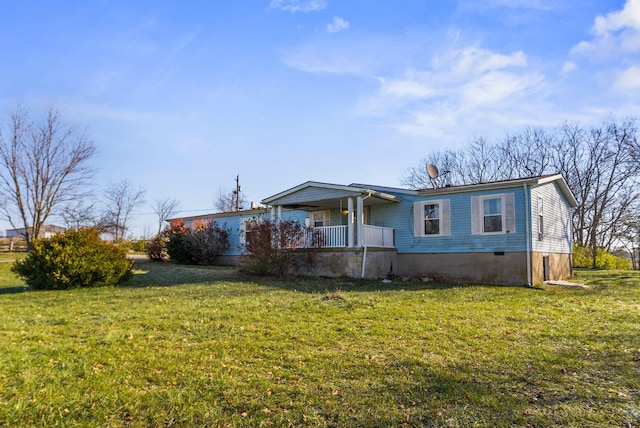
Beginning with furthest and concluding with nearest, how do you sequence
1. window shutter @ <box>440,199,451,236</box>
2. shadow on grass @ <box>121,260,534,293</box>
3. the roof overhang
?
window shutter @ <box>440,199,451,236</box>, the roof overhang, shadow on grass @ <box>121,260,534,293</box>

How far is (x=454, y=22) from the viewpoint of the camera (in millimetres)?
9438

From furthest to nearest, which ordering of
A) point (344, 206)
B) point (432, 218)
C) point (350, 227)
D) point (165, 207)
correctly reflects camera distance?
point (165, 207)
point (344, 206)
point (432, 218)
point (350, 227)

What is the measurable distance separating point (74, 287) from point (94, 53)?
6.35 m

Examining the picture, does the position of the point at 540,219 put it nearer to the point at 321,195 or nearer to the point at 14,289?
the point at 321,195

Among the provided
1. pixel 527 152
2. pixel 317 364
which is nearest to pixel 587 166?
pixel 527 152

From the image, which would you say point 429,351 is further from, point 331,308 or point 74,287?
point 74,287

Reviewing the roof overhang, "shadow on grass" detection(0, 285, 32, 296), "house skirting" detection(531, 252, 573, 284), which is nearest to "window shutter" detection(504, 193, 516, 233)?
the roof overhang

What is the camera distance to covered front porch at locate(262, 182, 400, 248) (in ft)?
46.1

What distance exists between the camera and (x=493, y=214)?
44.2 feet

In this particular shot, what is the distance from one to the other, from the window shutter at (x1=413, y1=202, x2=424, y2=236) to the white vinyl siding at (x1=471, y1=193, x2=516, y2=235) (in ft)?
6.08

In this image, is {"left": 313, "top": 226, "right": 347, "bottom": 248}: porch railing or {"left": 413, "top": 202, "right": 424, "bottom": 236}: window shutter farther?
{"left": 413, "top": 202, "right": 424, "bottom": 236}: window shutter

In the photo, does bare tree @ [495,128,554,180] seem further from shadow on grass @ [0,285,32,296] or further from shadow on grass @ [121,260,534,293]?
shadow on grass @ [0,285,32,296]

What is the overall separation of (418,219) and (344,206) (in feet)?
10.6

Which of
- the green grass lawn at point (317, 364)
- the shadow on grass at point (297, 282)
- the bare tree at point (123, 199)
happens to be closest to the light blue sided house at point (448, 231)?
the shadow on grass at point (297, 282)
